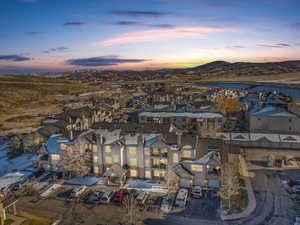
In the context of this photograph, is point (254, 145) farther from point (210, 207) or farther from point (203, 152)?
point (210, 207)

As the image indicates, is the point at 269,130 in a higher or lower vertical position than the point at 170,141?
lower

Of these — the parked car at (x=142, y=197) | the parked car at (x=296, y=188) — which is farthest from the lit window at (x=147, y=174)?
the parked car at (x=296, y=188)

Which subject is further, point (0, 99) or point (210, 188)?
point (0, 99)

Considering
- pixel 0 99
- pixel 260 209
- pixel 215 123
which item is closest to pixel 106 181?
pixel 260 209

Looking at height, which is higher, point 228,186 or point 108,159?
point 108,159

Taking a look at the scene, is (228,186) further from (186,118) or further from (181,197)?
(186,118)

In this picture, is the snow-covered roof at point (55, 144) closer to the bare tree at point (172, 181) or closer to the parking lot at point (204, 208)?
the bare tree at point (172, 181)

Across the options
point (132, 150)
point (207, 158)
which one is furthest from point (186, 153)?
point (132, 150)
